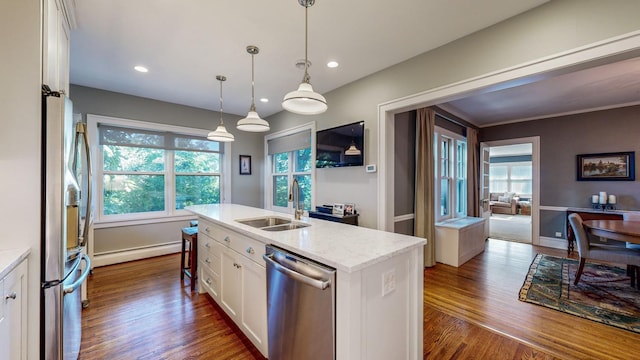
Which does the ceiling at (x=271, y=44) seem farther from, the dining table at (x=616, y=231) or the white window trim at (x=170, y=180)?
the dining table at (x=616, y=231)

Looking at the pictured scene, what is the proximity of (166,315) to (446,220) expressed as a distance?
421cm

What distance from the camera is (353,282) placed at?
117 cm

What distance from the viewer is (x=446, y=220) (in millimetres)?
4293

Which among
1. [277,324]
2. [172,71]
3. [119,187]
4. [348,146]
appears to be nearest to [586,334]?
[277,324]

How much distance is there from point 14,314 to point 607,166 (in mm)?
7471

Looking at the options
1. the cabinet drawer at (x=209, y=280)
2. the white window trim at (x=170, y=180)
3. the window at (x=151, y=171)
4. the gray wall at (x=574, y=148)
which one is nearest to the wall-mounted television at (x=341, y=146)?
the cabinet drawer at (x=209, y=280)

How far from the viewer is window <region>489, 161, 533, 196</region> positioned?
1073 centimetres

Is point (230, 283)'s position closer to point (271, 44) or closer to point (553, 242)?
point (271, 44)

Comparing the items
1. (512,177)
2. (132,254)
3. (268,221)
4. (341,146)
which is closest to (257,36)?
(341,146)

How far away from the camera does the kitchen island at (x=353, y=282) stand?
3.91 ft

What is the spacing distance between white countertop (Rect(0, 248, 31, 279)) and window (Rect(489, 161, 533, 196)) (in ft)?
44.4

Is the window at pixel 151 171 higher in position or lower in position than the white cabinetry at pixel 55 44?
lower

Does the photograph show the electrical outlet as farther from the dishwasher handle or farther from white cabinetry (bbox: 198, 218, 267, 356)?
white cabinetry (bbox: 198, 218, 267, 356)

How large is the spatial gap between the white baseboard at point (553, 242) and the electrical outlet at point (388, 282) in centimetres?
546
